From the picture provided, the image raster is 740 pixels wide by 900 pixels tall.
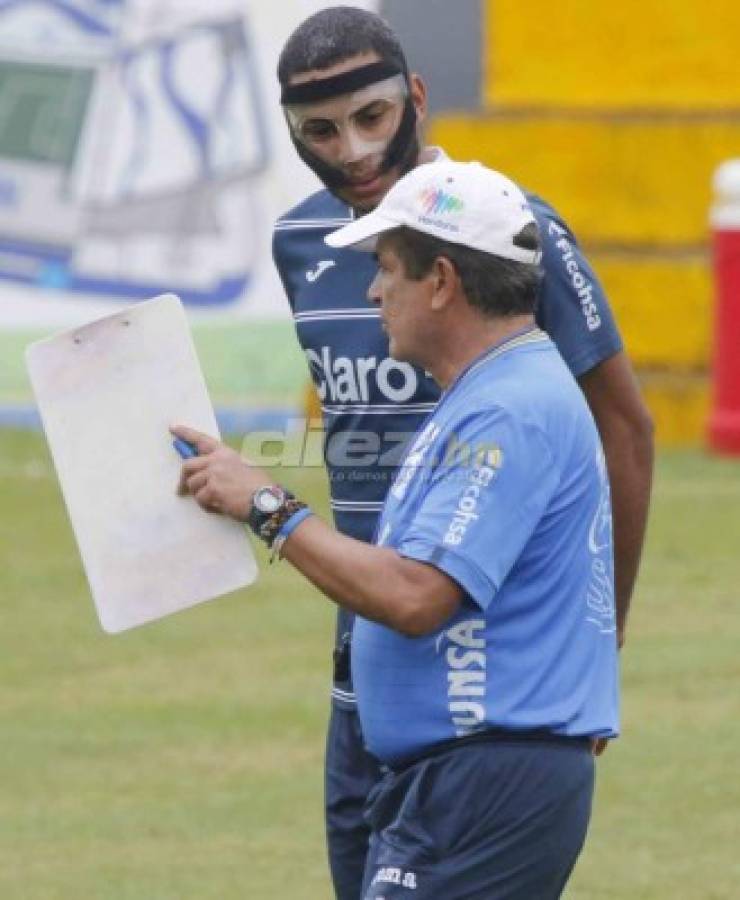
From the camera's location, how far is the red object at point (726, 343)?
14.7m

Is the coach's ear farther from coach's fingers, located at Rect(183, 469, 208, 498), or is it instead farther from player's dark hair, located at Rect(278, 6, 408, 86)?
player's dark hair, located at Rect(278, 6, 408, 86)

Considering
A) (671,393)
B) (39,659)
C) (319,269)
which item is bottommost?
(671,393)

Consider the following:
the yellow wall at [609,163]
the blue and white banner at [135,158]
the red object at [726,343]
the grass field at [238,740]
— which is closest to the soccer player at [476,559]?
the grass field at [238,740]

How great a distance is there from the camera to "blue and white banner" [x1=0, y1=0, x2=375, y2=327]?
15.2 m

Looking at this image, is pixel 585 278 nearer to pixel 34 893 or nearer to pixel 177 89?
pixel 34 893

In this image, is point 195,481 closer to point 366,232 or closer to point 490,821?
point 366,232

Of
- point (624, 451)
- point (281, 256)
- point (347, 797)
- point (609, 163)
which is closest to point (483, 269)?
point (624, 451)

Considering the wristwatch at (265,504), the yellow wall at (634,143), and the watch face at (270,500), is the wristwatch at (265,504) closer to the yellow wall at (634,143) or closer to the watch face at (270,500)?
the watch face at (270,500)

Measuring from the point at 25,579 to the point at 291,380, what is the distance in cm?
336

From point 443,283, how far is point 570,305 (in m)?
0.81

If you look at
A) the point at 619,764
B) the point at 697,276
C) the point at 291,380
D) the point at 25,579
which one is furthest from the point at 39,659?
the point at 697,276

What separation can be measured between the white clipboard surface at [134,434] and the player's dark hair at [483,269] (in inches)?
17.8

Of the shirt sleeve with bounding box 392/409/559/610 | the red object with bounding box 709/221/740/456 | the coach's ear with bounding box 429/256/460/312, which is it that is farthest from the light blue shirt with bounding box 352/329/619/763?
the red object with bounding box 709/221/740/456

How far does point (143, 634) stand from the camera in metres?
11.3
